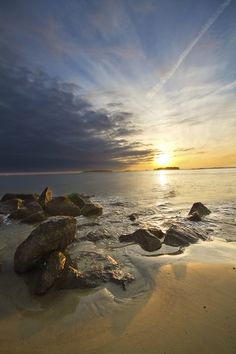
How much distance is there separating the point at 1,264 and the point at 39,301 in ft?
8.53

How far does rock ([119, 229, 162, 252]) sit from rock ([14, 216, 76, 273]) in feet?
10.5

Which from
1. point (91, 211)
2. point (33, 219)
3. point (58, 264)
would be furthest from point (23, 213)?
point (58, 264)

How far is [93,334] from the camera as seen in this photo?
4117mm

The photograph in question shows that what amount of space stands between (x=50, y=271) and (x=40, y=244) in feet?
3.12

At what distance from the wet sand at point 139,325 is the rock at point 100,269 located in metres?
0.63

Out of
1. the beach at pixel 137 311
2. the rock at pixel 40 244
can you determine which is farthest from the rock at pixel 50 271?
the rock at pixel 40 244

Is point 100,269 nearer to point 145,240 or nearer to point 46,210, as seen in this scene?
point 145,240

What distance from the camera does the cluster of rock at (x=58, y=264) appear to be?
18.9 ft

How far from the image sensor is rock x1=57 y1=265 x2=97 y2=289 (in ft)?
18.6

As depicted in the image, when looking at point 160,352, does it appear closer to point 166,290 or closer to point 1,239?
point 166,290

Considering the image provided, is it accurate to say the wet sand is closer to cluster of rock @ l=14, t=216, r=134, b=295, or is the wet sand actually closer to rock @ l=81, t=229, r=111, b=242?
cluster of rock @ l=14, t=216, r=134, b=295

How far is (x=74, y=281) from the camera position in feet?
19.0

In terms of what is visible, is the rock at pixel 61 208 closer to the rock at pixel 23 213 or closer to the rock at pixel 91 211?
the rock at pixel 91 211

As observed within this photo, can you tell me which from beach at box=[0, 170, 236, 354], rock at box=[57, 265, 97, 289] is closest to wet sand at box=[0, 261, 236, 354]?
beach at box=[0, 170, 236, 354]
